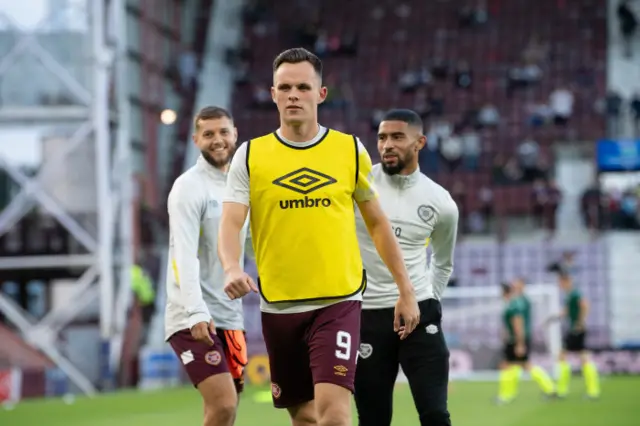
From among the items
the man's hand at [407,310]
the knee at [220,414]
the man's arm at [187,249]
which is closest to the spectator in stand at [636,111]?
the man's arm at [187,249]

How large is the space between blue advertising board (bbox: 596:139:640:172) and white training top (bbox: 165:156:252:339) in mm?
20019

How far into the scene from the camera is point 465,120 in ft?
94.3

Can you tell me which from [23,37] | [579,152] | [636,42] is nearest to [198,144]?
[23,37]

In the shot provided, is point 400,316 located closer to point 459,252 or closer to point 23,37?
point 23,37

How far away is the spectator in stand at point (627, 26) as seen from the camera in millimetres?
30078

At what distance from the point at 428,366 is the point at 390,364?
0.77 feet

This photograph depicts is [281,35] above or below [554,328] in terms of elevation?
above

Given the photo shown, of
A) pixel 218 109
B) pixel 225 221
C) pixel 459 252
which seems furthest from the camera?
pixel 459 252

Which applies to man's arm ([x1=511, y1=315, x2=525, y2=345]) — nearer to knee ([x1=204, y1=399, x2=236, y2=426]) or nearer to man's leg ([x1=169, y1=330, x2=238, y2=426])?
man's leg ([x1=169, y1=330, x2=238, y2=426])

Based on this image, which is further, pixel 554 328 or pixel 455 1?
pixel 455 1

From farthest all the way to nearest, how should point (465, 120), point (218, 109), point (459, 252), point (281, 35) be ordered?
point (281, 35), point (465, 120), point (459, 252), point (218, 109)

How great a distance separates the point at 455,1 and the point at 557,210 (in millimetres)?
9112

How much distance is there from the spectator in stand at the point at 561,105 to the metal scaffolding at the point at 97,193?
36.2 feet

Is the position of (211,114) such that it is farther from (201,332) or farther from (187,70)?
(187,70)
